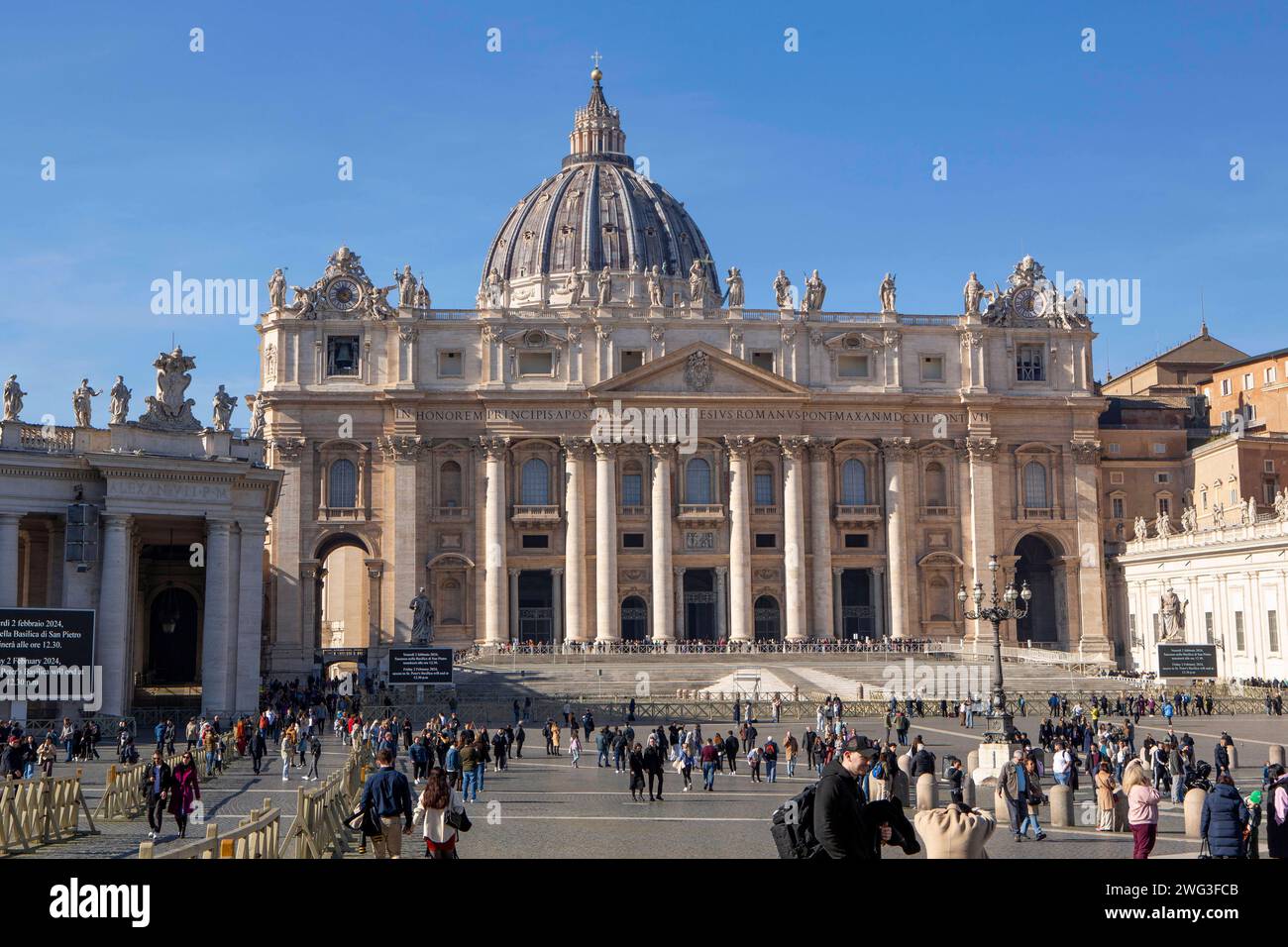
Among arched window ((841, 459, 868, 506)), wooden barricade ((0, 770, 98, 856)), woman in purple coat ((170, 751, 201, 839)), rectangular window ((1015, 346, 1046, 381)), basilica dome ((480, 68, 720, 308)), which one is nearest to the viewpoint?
wooden barricade ((0, 770, 98, 856))

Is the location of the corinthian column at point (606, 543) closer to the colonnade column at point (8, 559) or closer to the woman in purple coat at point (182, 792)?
the colonnade column at point (8, 559)

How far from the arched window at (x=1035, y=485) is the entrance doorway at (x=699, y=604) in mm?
18440

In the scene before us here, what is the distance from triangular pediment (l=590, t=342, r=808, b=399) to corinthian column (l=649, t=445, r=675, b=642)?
3.25 m

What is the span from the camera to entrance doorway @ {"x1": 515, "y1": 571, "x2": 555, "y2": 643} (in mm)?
78688

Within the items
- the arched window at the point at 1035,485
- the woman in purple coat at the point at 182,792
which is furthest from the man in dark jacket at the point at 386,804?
the arched window at the point at 1035,485

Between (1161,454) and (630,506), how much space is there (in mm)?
31381

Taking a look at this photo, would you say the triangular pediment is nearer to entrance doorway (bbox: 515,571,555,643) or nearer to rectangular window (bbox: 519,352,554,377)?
rectangular window (bbox: 519,352,554,377)

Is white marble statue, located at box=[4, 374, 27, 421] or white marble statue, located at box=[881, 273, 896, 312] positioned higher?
white marble statue, located at box=[881, 273, 896, 312]

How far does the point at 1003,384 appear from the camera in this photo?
8194 centimetres

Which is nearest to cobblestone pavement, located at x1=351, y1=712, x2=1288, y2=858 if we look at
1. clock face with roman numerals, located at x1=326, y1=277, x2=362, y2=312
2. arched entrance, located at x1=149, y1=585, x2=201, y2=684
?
arched entrance, located at x1=149, y1=585, x2=201, y2=684

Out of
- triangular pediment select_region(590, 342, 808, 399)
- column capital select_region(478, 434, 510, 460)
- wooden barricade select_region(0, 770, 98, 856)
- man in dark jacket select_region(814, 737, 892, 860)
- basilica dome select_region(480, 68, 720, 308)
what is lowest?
wooden barricade select_region(0, 770, 98, 856)

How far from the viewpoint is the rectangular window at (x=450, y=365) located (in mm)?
78500
